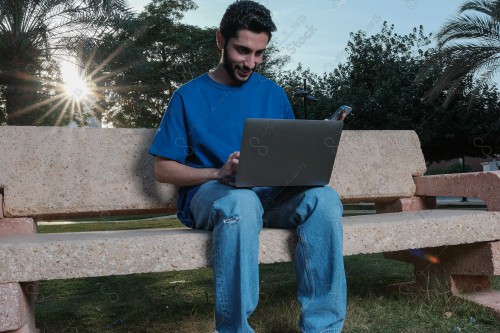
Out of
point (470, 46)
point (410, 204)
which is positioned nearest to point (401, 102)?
point (470, 46)

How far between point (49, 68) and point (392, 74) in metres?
11.7

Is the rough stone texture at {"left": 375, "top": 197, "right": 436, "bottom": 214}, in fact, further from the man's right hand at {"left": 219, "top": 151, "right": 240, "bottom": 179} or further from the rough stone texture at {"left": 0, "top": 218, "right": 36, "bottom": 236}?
the rough stone texture at {"left": 0, "top": 218, "right": 36, "bottom": 236}

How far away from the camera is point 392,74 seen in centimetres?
2069

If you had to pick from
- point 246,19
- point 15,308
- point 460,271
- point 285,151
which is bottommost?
point 460,271

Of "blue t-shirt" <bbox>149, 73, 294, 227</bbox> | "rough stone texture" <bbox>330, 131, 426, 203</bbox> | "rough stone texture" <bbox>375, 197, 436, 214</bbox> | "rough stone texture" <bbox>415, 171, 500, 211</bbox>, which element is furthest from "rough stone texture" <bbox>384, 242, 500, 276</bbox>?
A: "blue t-shirt" <bbox>149, 73, 294, 227</bbox>

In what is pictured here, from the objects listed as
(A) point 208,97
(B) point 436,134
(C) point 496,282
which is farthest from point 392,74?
(A) point 208,97

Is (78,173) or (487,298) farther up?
(78,173)

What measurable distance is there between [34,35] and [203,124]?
11.6m

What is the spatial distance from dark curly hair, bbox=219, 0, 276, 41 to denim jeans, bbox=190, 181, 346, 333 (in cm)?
78

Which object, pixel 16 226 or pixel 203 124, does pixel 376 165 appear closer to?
pixel 203 124

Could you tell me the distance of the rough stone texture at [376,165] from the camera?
150 inches

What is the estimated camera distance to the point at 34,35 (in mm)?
13156

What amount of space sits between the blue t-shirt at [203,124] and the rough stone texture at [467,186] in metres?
1.35

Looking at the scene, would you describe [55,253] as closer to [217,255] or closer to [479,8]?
[217,255]
